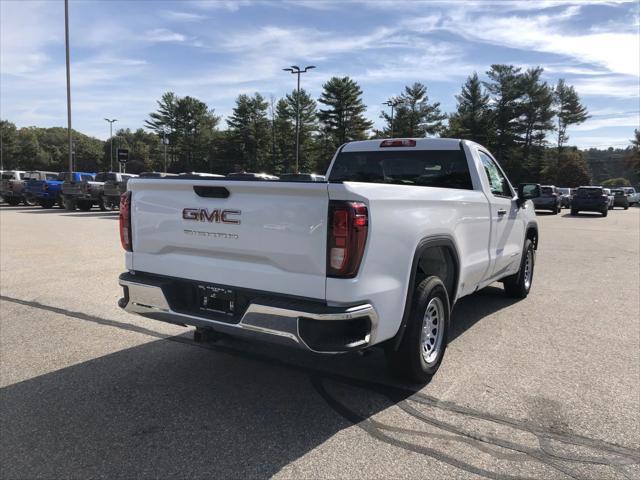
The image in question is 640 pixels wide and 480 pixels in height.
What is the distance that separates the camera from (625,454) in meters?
3.06

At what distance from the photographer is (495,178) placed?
589 cm

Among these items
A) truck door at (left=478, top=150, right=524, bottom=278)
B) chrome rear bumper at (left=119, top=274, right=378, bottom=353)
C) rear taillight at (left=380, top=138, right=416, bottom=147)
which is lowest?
chrome rear bumper at (left=119, top=274, right=378, bottom=353)

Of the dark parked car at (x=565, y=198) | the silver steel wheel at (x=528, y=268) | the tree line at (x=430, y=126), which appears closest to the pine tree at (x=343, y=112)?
the tree line at (x=430, y=126)

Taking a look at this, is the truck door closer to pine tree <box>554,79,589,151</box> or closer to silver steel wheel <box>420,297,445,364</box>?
silver steel wheel <box>420,297,445,364</box>

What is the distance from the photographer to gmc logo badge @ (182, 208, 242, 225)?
3.42 meters

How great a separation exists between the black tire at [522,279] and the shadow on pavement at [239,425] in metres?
3.25

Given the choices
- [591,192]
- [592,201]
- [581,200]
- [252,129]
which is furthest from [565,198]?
[252,129]

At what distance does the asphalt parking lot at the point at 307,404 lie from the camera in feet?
9.59

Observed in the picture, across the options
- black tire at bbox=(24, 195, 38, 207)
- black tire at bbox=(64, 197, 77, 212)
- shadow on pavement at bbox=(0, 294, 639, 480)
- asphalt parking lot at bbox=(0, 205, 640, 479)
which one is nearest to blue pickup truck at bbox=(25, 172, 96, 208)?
black tire at bbox=(24, 195, 38, 207)

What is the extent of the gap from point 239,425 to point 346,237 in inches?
56.6

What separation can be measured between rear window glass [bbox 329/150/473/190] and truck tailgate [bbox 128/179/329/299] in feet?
6.56

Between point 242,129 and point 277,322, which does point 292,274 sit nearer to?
point 277,322

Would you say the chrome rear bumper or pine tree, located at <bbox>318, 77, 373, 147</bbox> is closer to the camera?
the chrome rear bumper

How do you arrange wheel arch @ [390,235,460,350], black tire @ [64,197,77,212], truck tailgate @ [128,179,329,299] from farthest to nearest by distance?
1. black tire @ [64,197,77,212]
2. wheel arch @ [390,235,460,350]
3. truck tailgate @ [128,179,329,299]
